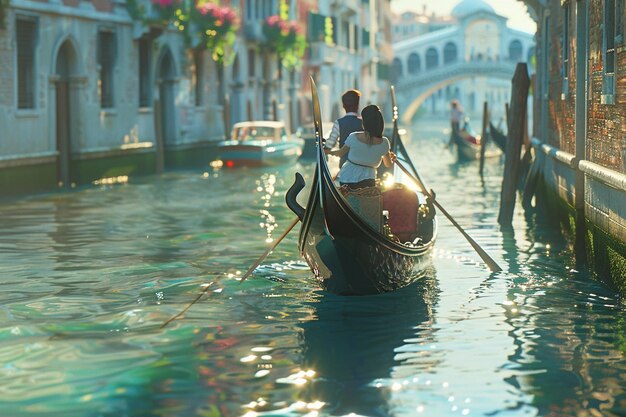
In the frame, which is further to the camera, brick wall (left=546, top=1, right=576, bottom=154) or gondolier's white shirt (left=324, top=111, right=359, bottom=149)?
brick wall (left=546, top=1, right=576, bottom=154)

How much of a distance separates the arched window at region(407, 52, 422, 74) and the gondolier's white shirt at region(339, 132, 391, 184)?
6589cm

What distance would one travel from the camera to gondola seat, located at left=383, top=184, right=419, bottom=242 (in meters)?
8.80

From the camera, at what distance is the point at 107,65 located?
19.3m

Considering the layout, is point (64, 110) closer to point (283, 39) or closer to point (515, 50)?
point (283, 39)

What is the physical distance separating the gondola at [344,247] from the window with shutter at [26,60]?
9.09 metres

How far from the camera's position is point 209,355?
235 inches

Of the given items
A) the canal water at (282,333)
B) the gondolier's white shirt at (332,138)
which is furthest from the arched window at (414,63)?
the gondolier's white shirt at (332,138)

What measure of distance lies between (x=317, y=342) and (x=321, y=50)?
28.8m

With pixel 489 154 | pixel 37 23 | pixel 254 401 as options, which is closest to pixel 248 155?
pixel 37 23

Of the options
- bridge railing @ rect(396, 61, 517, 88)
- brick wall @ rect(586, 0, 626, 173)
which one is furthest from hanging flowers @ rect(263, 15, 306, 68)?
bridge railing @ rect(396, 61, 517, 88)

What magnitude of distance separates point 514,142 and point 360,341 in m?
6.24

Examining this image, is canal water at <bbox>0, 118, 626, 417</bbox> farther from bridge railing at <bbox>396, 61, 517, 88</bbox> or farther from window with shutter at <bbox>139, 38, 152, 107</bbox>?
bridge railing at <bbox>396, 61, 517, 88</bbox>

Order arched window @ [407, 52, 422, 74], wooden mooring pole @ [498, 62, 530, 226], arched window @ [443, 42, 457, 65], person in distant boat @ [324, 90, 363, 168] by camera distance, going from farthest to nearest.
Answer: arched window @ [443, 42, 457, 65] < arched window @ [407, 52, 422, 74] < wooden mooring pole @ [498, 62, 530, 226] < person in distant boat @ [324, 90, 363, 168]

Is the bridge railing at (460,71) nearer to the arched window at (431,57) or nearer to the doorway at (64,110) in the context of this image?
the arched window at (431,57)
